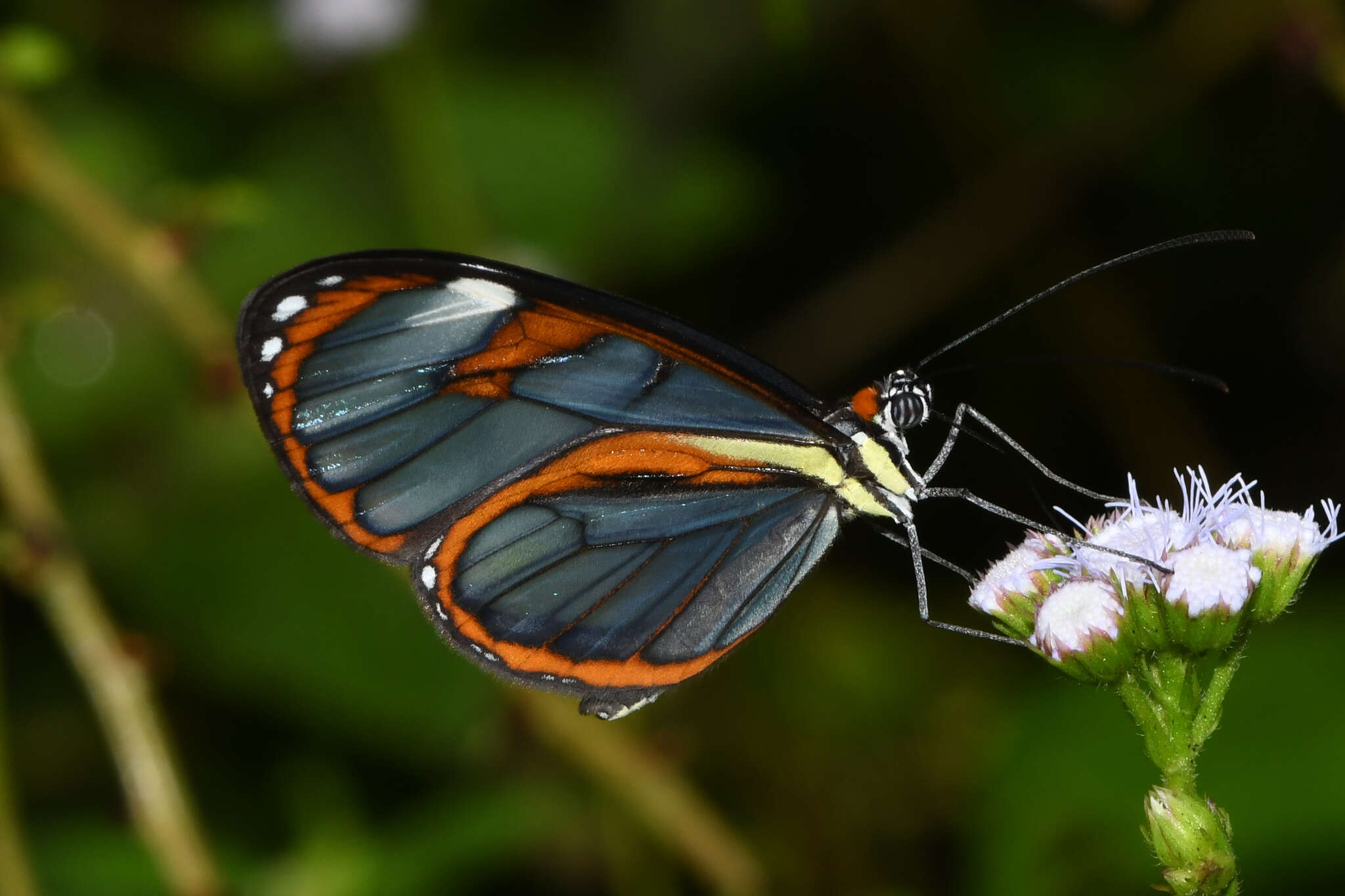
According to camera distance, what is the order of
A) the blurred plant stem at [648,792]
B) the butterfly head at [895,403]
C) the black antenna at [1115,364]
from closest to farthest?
1. the black antenna at [1115,364]
2. the butterfly head at [895,403]
3. the blurred plant stem at [648,792]

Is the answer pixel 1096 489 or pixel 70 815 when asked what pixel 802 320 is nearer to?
pixel 1096 489

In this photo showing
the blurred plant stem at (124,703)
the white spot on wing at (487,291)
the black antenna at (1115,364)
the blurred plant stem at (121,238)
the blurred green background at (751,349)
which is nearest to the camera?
the black antenna at (1115,364)

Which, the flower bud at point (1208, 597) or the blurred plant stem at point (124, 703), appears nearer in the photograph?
the flower bud at point (1208, 597)

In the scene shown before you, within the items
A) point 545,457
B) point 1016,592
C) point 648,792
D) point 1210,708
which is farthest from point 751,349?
point 1210,708

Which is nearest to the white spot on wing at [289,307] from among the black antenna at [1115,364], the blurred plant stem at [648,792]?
the black antenna at [1115,364]

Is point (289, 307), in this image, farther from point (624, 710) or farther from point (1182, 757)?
point (1182, 757)

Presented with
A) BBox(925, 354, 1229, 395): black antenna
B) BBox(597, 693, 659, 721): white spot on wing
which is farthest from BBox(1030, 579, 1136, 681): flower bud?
BBox(597, 693, 659, 721): white spot on wing

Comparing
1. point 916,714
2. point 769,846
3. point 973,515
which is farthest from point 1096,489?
point 769,846

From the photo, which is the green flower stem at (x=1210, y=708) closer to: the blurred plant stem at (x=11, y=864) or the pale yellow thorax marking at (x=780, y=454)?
the pale yellow thorax marking at (x=780, y=454)
